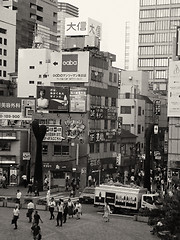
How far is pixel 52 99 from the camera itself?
70.2 meters

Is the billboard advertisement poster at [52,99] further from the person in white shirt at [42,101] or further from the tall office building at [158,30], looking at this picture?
the tall office building at [158,30]

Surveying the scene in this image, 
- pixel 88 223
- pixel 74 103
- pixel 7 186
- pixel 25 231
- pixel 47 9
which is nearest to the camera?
pixel 25 231

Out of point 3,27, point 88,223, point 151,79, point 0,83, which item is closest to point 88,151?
point 88,223

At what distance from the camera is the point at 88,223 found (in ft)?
126

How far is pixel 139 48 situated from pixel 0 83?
46677 mm

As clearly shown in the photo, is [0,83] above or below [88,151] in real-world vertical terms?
above

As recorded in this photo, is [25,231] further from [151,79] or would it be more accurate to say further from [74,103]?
[151,79]

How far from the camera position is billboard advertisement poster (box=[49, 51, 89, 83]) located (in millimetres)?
71875

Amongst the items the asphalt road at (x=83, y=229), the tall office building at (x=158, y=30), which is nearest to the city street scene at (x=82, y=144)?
the asphalt road at (x=83, y=229)

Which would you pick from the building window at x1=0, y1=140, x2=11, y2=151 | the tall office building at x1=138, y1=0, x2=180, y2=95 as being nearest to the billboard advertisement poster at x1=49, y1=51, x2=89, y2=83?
the building window at x1=0, y1=140, x2=11, y2=151

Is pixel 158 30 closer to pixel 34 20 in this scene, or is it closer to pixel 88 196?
pixel 34 20

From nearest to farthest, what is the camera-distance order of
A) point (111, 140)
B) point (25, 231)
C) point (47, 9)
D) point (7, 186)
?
point (25, 231) → point (7, 186) → point (111, 140) → point (47, 9)

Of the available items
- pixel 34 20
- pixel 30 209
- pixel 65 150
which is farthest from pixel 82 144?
pixel 34 20

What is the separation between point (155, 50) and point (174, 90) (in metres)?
68.5
